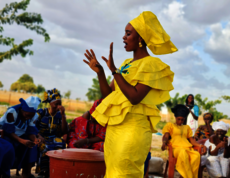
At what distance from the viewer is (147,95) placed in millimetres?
2082

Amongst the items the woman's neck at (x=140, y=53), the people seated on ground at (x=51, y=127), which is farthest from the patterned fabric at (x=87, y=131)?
the woman's neck at (x=140, y=53)

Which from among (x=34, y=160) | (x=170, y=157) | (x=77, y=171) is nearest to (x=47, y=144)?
(x=34, y=160)

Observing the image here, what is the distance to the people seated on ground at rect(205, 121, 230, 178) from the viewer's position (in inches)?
212

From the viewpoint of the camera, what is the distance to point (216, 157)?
552 centimetres

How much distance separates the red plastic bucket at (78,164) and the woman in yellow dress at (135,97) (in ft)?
2.73

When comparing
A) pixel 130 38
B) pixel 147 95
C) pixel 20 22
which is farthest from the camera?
pixel 20 22

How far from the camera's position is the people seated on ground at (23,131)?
4176 millimetres

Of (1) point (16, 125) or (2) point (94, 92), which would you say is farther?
(2) point (94, 92)

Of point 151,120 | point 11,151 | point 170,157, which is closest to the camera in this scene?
point 151,120

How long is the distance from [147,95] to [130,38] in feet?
1.73

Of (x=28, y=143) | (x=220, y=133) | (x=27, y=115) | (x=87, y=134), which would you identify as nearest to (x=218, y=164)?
(x=220, y=133)

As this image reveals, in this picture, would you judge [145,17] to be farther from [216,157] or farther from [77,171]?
[216,157]

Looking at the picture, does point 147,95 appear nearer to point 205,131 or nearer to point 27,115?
point 27,115

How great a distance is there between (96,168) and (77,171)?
0.73ft
